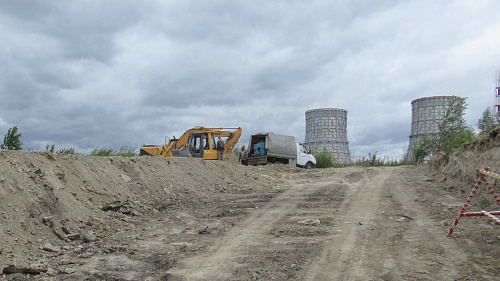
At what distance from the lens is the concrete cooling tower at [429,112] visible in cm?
2748

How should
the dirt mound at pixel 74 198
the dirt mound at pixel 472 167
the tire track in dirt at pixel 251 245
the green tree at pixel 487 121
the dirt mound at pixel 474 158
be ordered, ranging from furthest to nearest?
the green tree at pixel 487 121 < the dirt mound at pixel 474 158 < the dirt mound at pixel 472 167 < the dirt mound at pixel 74 198 < the tire track in dirt at pixel 251 245

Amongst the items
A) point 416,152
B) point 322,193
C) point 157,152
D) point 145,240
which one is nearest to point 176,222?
point 145,240

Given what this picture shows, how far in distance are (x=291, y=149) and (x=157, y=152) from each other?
29.9 feet

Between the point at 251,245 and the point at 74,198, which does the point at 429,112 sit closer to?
the point at 251,245

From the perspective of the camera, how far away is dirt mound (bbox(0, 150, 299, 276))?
611cm

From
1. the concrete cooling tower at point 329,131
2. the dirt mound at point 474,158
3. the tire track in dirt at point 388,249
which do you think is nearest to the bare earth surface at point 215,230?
the tire track in dirt at point 388,249

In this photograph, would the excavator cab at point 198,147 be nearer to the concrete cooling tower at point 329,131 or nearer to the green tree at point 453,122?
the concrete cooling tower at point 329,131

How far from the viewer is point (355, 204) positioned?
10289mm

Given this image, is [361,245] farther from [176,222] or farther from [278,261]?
[176,222]

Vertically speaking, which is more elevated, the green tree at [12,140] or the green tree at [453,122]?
the green tree at [453,122]

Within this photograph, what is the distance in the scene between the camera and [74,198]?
8.51 m

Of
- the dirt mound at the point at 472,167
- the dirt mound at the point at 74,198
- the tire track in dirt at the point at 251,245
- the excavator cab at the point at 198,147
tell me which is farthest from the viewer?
the excavator cab at the point at 198,147

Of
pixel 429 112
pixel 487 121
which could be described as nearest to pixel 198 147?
pixel 429 112

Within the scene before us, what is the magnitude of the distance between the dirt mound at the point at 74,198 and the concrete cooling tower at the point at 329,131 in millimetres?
18534
